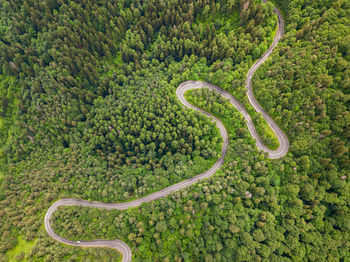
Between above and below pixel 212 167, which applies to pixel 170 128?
above

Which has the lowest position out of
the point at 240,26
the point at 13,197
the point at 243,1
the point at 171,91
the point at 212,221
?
the point at 13,197

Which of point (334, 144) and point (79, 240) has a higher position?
point (334, 144)

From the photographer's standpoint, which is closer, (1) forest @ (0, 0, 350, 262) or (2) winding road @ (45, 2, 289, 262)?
(1) forest @ (0, 0, 350, 262)

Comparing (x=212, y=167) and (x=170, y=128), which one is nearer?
(x=212, y=167)

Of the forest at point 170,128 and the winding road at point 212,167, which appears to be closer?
the forest at point 170,128

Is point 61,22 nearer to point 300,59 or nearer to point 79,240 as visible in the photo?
point 79,240

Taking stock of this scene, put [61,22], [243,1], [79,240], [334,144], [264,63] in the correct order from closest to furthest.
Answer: [334,144] < [79,240] < [264,63] < [243,1] < [61,22]

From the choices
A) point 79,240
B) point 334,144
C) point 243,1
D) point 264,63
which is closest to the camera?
point 334,144

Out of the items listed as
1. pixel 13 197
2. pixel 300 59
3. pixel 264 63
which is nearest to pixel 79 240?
pixel 13 197
